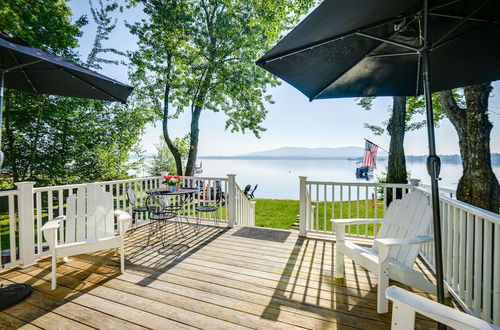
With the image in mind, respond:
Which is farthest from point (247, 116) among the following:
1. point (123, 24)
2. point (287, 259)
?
point (287, 259)

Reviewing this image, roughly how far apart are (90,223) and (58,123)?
5572 millimetres

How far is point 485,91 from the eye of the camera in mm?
3273

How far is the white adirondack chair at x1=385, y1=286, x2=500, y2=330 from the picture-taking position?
91 centimetres

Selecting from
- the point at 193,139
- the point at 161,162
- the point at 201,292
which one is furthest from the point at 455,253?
the point at 161,162

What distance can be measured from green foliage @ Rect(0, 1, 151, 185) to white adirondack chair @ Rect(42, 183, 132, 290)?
4959mm

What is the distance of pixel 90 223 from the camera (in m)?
3.18

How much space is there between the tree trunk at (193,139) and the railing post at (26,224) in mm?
5601

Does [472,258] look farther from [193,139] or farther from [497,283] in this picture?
[193,139]

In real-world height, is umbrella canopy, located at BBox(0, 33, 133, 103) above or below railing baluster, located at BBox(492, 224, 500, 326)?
above

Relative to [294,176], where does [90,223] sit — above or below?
above

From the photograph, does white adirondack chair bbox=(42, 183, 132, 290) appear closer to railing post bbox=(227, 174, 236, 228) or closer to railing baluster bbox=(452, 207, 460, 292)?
railing post bbox=(227, 174, 236, 228)

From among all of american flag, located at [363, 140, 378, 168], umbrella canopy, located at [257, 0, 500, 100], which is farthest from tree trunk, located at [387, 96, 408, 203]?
umbrella canopy, located at [257, 0, 500, 100]

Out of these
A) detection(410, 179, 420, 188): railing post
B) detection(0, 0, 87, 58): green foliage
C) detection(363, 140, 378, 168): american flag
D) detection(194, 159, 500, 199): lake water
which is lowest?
detection(194, 159, 500, 199): lake water

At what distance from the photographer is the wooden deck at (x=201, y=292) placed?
2.11 m
